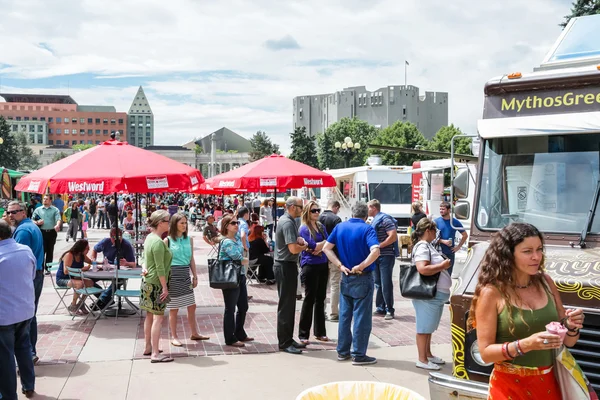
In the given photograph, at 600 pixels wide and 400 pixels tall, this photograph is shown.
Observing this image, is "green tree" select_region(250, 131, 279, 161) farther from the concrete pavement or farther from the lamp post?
the concrete pavement

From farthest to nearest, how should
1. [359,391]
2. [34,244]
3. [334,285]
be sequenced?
[334,285]
[34,244]
[359,391]

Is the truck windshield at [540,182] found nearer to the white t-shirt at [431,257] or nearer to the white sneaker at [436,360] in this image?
the white t-shirt at [431,257]

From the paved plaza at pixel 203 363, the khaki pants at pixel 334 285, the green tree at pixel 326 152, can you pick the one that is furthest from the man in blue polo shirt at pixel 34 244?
the green tree at pixel 326 152

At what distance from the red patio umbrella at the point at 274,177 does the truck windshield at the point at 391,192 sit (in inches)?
480

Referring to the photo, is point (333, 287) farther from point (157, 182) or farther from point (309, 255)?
point (157, 182)

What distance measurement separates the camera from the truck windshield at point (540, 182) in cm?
502

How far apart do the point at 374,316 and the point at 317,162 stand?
75.8 m

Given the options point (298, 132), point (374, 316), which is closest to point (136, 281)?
point (374, 316)

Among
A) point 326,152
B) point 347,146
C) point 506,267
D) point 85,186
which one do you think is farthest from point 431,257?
point 326,152

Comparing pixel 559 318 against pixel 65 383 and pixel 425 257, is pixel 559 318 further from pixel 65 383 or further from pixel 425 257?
pixel 65 383

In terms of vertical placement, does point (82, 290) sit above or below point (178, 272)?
below

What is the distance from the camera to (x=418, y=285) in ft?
20.9

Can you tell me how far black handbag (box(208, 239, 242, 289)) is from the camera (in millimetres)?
7238

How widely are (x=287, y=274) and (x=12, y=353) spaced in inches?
126
